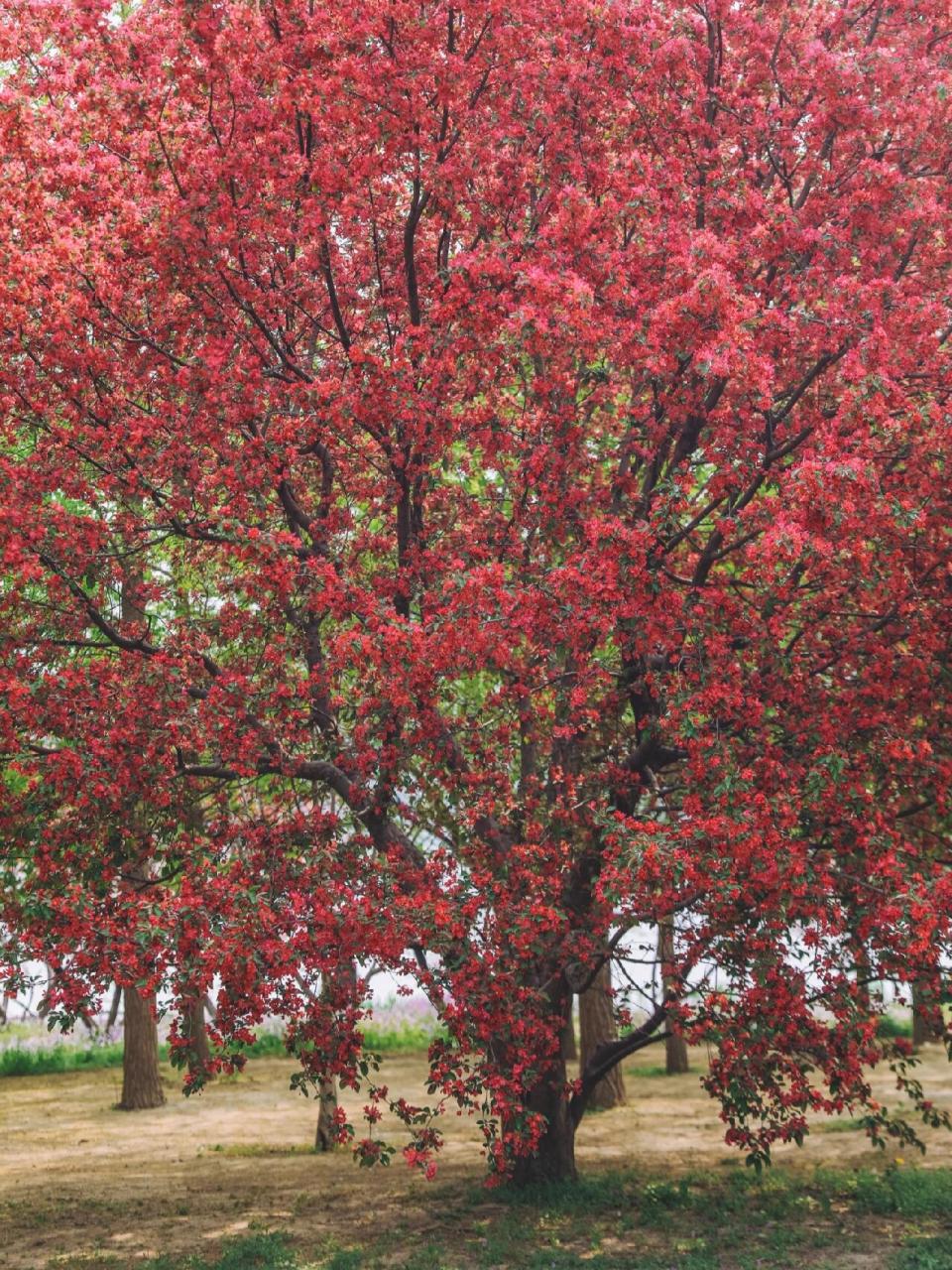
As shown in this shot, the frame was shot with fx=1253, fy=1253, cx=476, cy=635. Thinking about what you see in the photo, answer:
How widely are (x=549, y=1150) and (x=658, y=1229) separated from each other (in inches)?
67.0

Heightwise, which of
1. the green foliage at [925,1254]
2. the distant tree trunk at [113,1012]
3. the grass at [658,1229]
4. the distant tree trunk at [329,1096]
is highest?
the distant tree trunk at [113,1012]

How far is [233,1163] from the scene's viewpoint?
623 inches

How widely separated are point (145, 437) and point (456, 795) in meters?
4.15

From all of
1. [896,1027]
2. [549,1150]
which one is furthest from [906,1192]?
[896,1027]

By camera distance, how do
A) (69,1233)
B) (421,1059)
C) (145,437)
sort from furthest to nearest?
(421,1059)
(69,1233)
(145,437)

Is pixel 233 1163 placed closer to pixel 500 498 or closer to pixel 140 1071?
pixel 140 1071

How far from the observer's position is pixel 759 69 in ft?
35.8

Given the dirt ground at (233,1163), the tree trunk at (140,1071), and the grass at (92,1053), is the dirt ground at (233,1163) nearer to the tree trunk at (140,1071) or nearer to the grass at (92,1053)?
the tree trunk at (140,1071)

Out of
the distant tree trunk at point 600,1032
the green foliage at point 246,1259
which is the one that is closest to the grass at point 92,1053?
the distant tree trunk at point 600,1032

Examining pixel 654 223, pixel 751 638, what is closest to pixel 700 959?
pixel 751 638

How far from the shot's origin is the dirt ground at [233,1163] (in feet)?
39.2

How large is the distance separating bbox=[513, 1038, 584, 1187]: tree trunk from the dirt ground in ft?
3.13

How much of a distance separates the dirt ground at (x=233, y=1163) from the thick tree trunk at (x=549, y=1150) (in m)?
0.96

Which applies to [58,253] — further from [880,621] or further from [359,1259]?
[359,1259]
